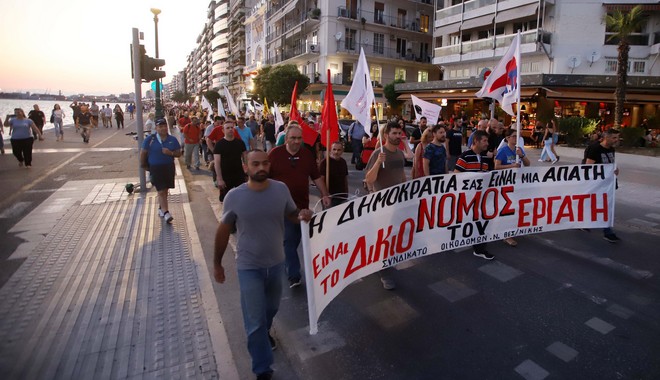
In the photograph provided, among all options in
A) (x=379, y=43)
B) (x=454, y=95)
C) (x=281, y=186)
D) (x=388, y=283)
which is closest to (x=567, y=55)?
(x=454, y=95)

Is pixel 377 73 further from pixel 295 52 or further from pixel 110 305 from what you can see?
pixel 110 305

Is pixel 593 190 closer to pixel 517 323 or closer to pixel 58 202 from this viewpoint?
pixel 517 323

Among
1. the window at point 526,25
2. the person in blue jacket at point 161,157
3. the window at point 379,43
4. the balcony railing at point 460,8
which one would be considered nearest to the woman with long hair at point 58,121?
the person in blue jacket at point 161,157

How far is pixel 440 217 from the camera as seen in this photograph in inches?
190

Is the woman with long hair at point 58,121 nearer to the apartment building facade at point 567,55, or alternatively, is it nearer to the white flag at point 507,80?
the white flag at point 507,80

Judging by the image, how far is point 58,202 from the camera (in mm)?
8422

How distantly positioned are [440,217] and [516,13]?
29.2 metres

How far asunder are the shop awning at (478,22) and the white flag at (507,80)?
1055 inches

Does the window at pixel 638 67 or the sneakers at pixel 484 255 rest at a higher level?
the window at pixel 638 67

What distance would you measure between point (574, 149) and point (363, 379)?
18987 mm

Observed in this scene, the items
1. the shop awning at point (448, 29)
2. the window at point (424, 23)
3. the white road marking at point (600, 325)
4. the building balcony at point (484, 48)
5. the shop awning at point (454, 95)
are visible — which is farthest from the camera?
the window at point (424, 23)

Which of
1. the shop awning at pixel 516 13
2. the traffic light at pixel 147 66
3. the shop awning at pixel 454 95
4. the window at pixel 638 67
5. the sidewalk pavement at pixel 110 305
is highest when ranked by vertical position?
the shop awning at pixel 516 13

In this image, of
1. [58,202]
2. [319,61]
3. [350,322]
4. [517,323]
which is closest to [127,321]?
[350,322]

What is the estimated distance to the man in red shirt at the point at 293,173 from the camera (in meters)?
4.54
